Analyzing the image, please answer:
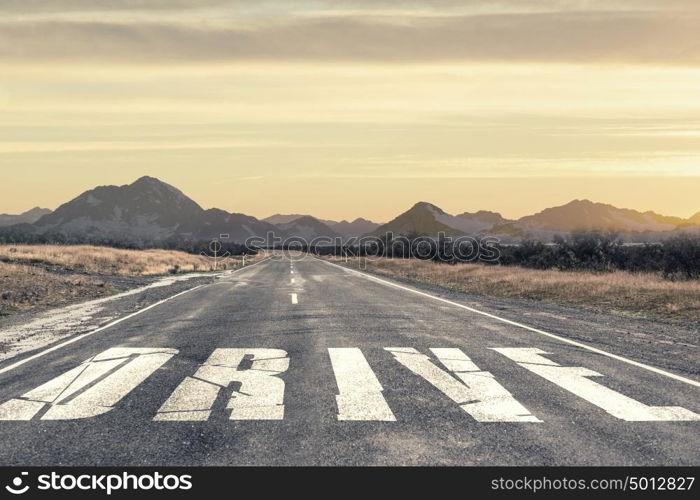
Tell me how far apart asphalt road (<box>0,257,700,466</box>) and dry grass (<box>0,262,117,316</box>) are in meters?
7.87

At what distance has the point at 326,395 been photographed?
593 centimetres

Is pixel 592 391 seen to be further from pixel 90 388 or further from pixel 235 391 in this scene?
pixel 90 388

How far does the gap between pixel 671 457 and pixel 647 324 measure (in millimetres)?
9369

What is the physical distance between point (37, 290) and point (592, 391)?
17.9 m

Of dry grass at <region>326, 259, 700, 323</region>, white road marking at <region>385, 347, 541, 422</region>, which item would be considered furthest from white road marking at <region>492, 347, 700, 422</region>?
dry grass at <region>326, 259, 700, 323</region>

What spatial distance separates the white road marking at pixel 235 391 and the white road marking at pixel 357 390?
632 mm

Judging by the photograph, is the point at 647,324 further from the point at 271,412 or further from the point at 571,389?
the point at 271,412

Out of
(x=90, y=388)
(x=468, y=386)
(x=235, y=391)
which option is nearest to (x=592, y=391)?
(x=468, y=386)

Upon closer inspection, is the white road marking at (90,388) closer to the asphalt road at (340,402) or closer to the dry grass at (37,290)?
the asphalt road at (340,402)

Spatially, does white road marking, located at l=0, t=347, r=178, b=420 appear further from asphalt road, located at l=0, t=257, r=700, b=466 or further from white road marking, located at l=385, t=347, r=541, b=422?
white road marking, located at l=385, t=347, r=541, b=422

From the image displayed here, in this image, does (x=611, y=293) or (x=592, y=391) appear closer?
(x=592, y=391)

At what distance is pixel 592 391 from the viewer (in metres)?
6.14

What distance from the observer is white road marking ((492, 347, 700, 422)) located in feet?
17.2
